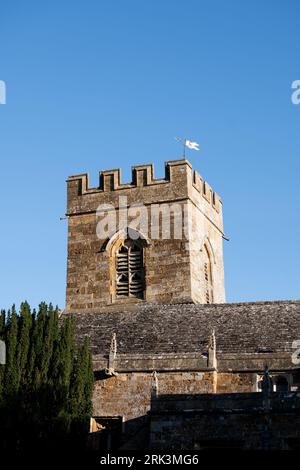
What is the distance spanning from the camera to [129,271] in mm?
33844

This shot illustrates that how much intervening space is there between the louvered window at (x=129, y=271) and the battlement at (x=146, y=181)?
8.12 feet

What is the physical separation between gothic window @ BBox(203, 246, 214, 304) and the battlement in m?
2.51

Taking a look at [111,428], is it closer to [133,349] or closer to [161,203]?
[133,349]

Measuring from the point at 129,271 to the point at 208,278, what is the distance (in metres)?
3.44

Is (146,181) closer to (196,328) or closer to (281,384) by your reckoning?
(196,328)

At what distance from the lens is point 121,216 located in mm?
34625

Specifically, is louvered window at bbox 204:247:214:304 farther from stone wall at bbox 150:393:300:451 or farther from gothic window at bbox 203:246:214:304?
stone wall at bbox 150:393:300:451

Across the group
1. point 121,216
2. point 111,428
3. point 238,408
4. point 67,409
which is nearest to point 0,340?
point 67,409

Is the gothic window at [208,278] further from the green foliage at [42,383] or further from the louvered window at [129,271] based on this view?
the green foliage at [42,383]

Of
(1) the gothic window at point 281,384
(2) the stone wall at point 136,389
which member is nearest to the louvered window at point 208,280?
(2) the stone wall at point 136,389

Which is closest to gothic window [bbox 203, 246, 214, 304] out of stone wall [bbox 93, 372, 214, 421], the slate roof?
the slate roof

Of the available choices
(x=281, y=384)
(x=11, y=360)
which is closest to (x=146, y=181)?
(x=281, y=384)

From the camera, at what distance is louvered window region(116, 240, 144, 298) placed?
33.5m
